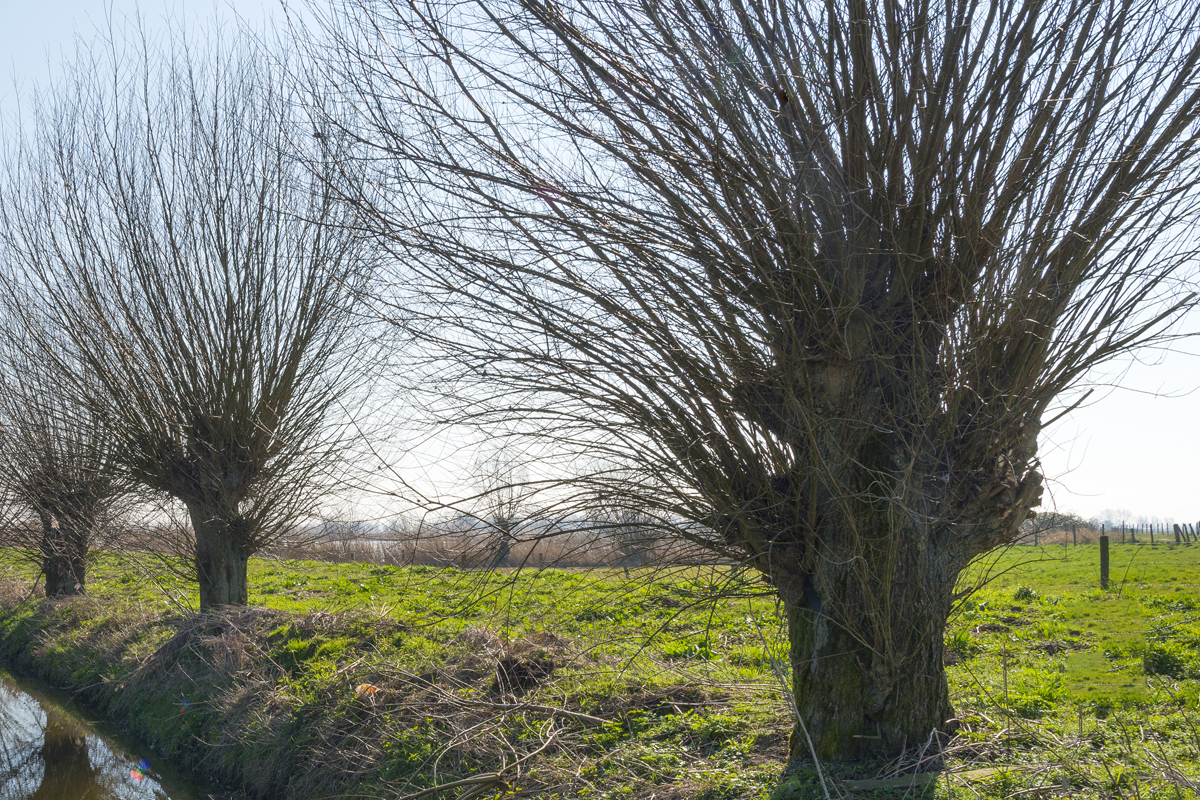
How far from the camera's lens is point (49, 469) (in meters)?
13.5

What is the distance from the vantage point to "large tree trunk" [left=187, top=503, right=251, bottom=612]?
1104 centimetres

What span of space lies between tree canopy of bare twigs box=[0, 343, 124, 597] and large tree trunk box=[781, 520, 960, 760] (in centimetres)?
1041

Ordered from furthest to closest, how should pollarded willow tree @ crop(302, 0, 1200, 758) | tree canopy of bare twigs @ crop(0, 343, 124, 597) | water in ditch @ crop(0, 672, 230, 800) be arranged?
1. tree canopy of bare twigs @ crop(0, 343, 124, 597)
2. water in ditch @ crop(0, 672, 230, 800)
3. pollarded willow tree @ crop(302, 0, 1200, 758)

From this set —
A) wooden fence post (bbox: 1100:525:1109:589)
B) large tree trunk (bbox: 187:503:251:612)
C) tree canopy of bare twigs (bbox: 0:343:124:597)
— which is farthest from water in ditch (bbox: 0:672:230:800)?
wooden fence post (bbox: 1100:525:1109:589)

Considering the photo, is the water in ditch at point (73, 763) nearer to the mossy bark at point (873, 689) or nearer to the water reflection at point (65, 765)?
the water reflection at point (65, 765)

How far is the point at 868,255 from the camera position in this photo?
180 inches

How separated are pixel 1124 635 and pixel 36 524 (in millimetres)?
17910

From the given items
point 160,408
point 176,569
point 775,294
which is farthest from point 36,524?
point 775,294

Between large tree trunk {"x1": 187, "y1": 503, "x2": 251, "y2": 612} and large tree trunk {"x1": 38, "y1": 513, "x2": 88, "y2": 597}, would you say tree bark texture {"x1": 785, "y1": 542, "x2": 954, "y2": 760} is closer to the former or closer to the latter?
large tree trunk {"x1": 187, "y1": 503, "x2": 251, "y2": 612}

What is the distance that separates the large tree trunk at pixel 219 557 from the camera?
11.0 m

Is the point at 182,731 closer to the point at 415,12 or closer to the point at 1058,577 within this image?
the point at 415,12

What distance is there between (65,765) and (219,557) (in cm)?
300

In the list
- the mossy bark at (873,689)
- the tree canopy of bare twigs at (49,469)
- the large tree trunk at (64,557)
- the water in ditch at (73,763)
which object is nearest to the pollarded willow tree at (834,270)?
the mossy bark at (873,689)

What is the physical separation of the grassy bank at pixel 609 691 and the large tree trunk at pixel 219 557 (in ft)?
1.81
